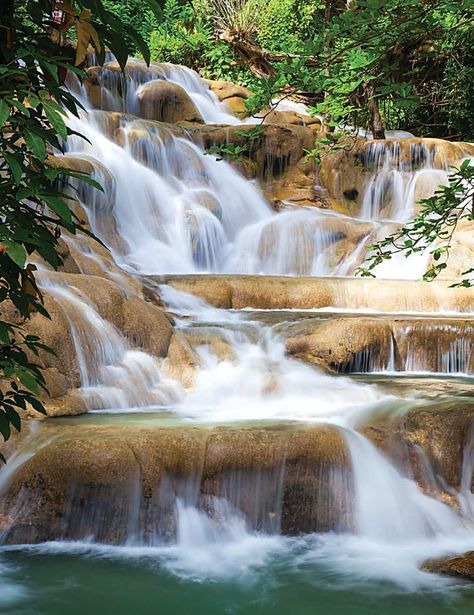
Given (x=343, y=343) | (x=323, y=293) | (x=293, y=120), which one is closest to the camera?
(x=343, y=343)

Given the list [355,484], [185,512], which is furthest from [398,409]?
[185,512]

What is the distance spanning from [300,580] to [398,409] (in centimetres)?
188

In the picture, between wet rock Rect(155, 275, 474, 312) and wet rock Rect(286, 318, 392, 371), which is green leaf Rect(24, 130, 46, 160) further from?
wet rock Rect(155, 275, 474, 312)

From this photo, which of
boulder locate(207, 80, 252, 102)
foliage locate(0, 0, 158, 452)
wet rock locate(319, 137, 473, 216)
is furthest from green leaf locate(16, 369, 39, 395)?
boulder locate(207, 80, 252, 102)

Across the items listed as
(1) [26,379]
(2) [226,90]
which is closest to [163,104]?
(2) [226,90]

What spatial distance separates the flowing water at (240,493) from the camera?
3793mm

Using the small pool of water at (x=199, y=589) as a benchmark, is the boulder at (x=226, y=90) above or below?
above

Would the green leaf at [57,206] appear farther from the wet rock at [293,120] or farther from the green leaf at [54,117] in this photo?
the wet rock at [293,120]

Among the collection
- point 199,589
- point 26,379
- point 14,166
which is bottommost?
point 199,589

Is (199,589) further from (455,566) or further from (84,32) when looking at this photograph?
(84,32)

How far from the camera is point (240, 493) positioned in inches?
180

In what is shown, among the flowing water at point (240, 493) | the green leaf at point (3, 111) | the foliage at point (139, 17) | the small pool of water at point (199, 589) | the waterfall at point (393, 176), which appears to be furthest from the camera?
the foliage at point (139, 17)

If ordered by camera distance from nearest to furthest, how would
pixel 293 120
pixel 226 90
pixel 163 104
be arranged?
1. pixel 163 104
2. pixel 293 120
3. pixel 226 90

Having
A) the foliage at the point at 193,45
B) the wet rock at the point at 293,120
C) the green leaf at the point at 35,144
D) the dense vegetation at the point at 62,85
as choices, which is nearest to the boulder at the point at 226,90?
the wet rock at the point at 293,120
